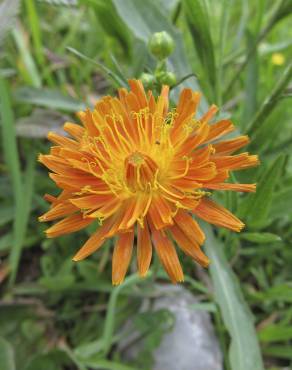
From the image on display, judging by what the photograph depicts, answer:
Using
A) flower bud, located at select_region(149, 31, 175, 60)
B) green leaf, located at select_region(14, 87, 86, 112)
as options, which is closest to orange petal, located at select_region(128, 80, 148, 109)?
flower bud, located at select_region(149, 31, 175, 60)

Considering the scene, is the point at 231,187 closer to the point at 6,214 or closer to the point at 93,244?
the point at 93,244

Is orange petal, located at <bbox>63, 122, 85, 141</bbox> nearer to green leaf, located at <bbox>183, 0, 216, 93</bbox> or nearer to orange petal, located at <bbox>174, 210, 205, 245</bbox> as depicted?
orange petal, located at <bbox>174, 210, 205, 245</bbox>

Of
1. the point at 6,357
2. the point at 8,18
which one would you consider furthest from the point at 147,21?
the point at 6,357

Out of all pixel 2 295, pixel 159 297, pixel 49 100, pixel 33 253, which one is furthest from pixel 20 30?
pixel 159 297

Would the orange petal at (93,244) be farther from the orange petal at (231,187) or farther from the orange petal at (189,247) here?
the orange petal at (231,187)

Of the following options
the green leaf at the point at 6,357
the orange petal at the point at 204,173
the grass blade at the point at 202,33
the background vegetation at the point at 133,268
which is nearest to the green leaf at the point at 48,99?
the background vegetation at the point at 133,268

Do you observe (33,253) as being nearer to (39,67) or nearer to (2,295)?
(2,295)
